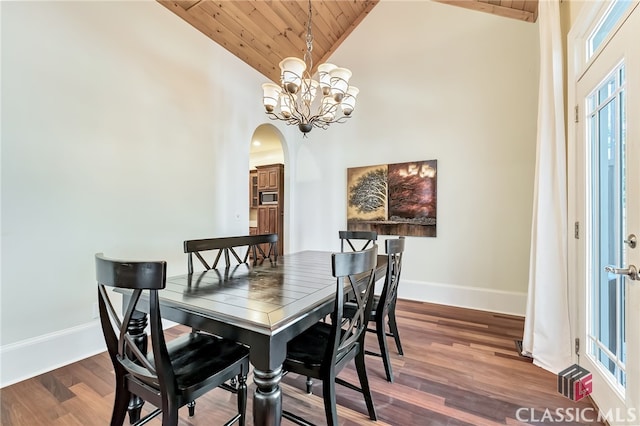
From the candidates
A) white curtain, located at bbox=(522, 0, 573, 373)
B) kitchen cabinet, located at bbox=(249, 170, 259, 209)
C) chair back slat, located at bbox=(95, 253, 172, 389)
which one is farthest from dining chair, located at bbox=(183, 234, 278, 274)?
kitchen cabinet, located at bbox=(249, 170, 259, 209)

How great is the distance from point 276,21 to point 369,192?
2.52m

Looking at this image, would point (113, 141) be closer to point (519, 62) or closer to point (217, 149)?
point (217, 149)

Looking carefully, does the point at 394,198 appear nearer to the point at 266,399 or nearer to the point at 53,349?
the point at 266,399

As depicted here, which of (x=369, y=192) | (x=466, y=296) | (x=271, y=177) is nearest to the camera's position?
(x=466, y=296)

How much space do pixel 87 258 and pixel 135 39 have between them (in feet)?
6.65

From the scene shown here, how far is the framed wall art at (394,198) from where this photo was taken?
365 cm

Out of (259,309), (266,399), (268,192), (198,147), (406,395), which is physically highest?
(198,147)

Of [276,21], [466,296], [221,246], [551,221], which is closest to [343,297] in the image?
[221,246]

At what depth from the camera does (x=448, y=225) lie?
356 centimetres

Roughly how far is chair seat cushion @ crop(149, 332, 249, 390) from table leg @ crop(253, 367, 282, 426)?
0.25 meters

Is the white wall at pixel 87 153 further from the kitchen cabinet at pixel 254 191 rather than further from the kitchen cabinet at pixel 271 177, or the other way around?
the kitchen cabinet at pixel 254 191

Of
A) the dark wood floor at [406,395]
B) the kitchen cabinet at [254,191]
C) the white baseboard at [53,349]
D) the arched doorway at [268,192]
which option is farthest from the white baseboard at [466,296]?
the kitchen cabinet at [254,191]

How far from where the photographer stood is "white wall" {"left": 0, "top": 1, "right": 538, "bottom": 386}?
6.63 ft

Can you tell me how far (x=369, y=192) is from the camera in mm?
4035
